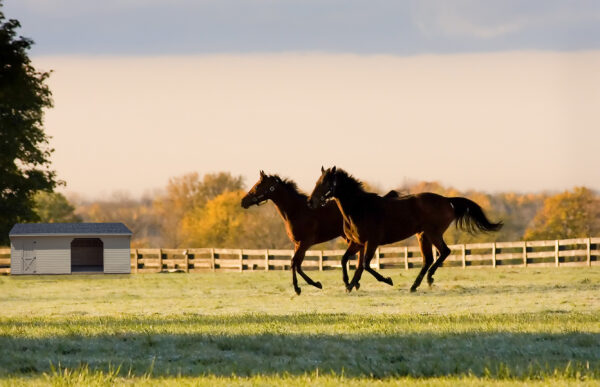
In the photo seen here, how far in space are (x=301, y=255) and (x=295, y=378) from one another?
11519mm

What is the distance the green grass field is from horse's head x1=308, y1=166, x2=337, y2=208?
2046mm

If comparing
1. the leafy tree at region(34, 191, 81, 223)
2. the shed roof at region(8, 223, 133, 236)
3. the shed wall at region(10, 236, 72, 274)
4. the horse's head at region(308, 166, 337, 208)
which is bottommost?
the shed wall at region(10, 236, 72, 274)

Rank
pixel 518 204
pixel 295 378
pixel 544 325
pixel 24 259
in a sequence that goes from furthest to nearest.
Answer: pixel 518 204
pixel 24 259
pixel 544 325
pixel 295 378

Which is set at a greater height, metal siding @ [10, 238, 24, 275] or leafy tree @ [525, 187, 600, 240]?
leafy tree @ [525, 187, 600, 240]

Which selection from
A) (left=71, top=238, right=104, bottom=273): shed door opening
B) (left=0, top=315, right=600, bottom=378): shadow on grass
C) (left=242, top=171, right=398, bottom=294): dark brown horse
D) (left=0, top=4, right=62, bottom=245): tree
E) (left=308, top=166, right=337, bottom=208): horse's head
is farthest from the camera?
(left=71, top=238, right=104, bottom=273): shed door opening

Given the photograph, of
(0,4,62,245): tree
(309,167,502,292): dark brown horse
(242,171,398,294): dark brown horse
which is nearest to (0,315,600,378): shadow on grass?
(309,167,502,292): dark brown horse

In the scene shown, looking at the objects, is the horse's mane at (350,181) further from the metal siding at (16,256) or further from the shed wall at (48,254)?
the metal siding at (16,256)

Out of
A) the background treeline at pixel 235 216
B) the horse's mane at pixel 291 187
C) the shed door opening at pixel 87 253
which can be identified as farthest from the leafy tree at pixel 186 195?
the horse's mane at pixel 291 187

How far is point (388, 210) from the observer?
17.6 m

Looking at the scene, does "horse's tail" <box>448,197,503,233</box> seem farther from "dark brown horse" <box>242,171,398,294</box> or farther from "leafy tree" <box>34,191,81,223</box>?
"leafy tree" <box>34,191,81,223</box>

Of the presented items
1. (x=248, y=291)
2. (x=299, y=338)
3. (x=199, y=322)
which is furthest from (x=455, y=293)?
(x=299, y=338)

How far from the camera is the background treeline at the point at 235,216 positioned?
62869 mm

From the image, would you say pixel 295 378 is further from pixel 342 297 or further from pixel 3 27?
pixel 342 297

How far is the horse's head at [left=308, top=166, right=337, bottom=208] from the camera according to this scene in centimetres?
1666
